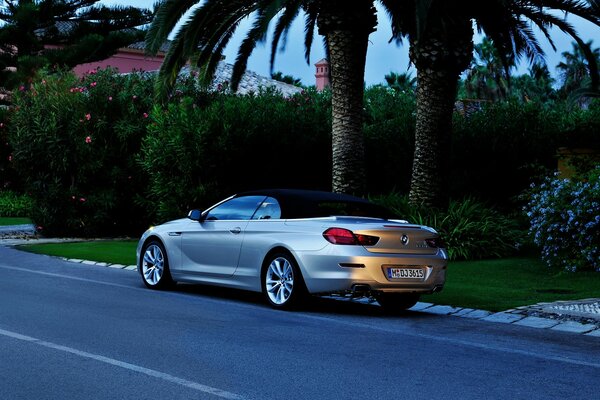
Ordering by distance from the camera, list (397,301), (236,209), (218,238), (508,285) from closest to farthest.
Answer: (397,301)
(218,238)
(236,209)
(508,285)

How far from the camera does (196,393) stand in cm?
679

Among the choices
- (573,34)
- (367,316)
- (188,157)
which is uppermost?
(573,34)

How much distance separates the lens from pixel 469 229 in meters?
19.2

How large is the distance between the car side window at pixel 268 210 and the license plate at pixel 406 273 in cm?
162

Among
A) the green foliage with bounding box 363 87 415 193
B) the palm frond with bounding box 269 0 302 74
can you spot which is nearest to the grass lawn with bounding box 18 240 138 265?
the palm frond with bounding box 269 0 302 74

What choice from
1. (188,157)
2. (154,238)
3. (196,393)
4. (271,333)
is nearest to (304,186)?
(188,157)

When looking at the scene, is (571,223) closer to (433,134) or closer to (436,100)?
(433,134)

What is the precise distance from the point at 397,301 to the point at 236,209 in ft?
7.77

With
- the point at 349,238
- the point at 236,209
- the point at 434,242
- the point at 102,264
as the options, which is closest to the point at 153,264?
the point at 236,209

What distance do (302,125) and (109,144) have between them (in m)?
5.19

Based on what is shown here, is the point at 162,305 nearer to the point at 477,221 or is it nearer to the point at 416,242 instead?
the point at 416,242

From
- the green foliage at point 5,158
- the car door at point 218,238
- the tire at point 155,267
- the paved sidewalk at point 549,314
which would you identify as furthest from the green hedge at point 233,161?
the paved sidewalk at point 549,314

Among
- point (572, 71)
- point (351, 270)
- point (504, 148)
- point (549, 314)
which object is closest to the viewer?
point (351, 270)

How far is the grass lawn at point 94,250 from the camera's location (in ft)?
63.0
